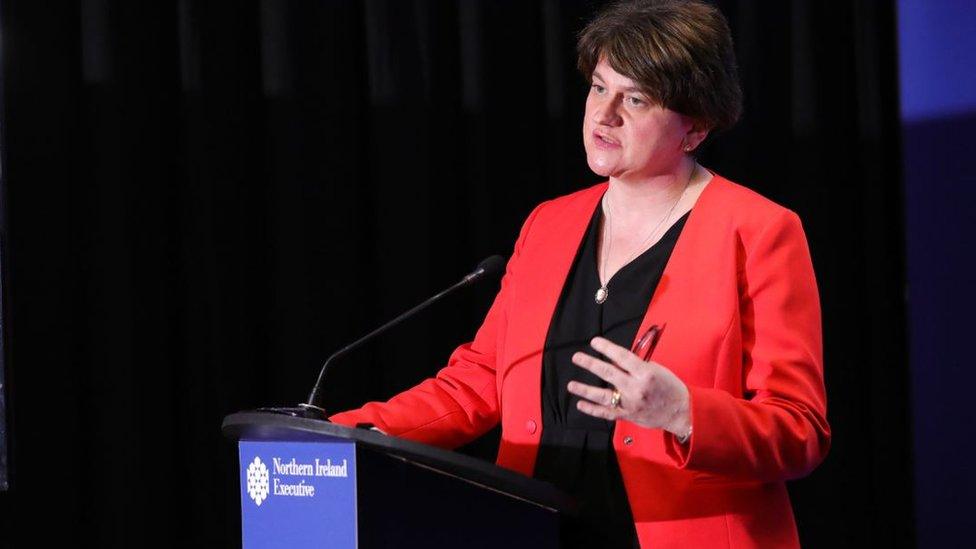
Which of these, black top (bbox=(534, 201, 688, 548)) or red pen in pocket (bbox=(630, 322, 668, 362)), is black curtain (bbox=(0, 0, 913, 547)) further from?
red pen in pocket (bbox=(630, 322, 668, 362))

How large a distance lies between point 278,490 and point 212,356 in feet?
4.47

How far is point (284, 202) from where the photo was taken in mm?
2809

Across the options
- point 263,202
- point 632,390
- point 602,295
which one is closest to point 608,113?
point 602,295

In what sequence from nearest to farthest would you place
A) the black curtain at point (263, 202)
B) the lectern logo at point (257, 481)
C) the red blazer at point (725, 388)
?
the lectern logo at point (257, 481) → the red blazer at point (725, 388) → the black curtain at point (263, 202)

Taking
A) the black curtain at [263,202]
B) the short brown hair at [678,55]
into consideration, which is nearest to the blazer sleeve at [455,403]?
the short brown hair at [678,55]

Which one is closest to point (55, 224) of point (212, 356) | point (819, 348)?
point (212, 356)

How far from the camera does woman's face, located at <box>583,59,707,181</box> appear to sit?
181 cm

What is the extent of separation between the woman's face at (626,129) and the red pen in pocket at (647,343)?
0.28 meters

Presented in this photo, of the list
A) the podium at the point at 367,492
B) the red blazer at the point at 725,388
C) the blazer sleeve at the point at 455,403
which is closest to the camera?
the podium at the point at 367,492

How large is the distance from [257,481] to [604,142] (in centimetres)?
75

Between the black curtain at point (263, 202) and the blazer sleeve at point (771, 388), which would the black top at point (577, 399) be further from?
the black curtain at point (263, 202)

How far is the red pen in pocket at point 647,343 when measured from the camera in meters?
1.64

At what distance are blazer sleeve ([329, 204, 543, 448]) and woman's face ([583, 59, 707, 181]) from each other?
0.98ft

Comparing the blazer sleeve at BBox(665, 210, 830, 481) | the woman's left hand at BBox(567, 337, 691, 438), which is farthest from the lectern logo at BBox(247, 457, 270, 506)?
the blazer sleeve at BBox(665, 210, 830, 481)
